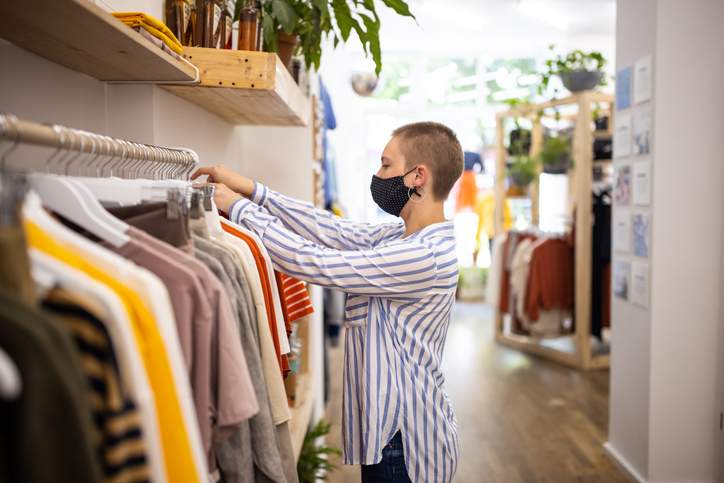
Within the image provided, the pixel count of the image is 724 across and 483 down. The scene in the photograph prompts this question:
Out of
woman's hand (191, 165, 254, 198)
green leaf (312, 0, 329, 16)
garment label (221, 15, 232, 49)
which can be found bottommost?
woman's hand (191, 165, 254, 198)

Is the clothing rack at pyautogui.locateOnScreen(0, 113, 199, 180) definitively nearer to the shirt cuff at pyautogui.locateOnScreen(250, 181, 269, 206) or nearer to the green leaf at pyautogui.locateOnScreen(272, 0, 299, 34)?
the shirt cuff at pyautogui.locateOnScreen(250, 181, 269, 206)

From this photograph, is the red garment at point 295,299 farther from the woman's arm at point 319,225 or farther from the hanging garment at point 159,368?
the hanging garment at point 159,368

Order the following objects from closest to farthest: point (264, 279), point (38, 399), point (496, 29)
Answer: point (38, 399)
point (264, 279)
point (496, 29)

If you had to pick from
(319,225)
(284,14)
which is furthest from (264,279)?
(284,14)

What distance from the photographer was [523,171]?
6.28m

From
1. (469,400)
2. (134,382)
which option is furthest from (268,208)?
(469,400)

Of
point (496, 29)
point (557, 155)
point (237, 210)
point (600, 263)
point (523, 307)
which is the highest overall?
point (496, 29)

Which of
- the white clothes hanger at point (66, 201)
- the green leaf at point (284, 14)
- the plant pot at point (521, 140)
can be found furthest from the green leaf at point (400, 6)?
the plant pot at point (521, 140)

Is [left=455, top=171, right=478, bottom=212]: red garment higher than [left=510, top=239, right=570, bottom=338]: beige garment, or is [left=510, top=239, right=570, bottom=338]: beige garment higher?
[left=455, top=171, right=478, bottom=212]: red garment

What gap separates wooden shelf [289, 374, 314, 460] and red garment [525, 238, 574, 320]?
3073 millimetres

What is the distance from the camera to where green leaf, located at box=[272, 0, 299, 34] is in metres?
1.96

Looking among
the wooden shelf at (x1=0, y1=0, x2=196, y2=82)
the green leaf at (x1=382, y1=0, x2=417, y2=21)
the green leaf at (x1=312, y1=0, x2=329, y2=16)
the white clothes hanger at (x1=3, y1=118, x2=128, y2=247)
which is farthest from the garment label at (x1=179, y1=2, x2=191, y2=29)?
the white clothes hanger at (x1=3, y1=118, x2=128, y2=247)

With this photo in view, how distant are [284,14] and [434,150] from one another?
606mm

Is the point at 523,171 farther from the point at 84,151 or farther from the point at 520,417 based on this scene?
the point at 84,151
